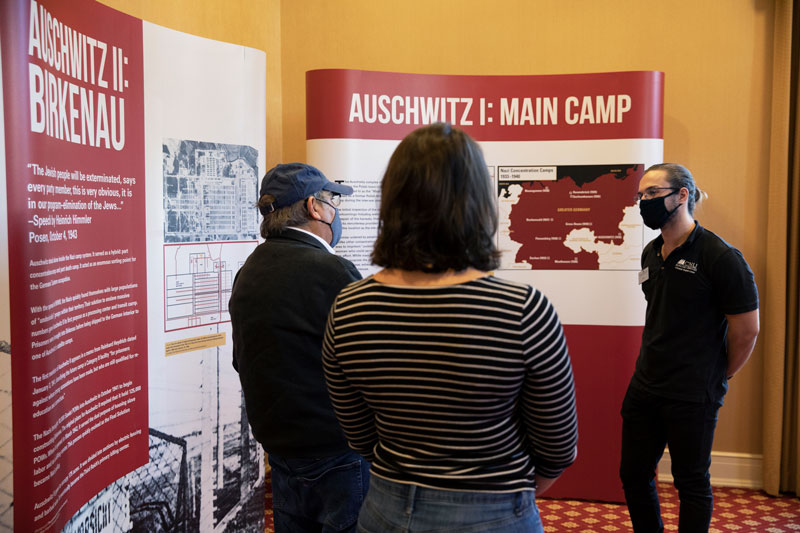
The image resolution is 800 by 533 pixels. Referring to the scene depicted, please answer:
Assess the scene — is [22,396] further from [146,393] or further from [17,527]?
[146,393]

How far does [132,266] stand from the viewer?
233 cm

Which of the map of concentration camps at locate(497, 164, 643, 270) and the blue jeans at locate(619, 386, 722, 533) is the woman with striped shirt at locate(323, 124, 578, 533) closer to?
the blue jeans at locate(619, 386, 722, 533)

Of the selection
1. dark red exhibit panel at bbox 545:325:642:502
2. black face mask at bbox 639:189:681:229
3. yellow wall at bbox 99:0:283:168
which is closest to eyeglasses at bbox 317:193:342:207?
black face mask at bbox 639:189:681:229

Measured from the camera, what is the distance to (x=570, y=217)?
12.0 ft

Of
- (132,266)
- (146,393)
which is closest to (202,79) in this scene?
A: (132,266)

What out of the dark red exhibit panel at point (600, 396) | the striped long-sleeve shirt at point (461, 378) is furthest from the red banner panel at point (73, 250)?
the dark red exhibit panel at point (600, 396)

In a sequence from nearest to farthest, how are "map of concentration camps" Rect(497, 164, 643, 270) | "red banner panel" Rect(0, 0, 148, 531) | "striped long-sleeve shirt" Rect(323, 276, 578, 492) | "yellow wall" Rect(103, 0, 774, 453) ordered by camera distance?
1. "striped long-sleeve shirt" Rect(323, 276, 578, 492)
2. "red banner panel" Rect(0, 0, 148, 531)
3. "map of concentration camps" Rect(497, 164, 643, 270)
4. "yellow wall" Rect(103, 0, 774, 453)

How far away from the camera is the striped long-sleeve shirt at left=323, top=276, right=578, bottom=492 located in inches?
43.7

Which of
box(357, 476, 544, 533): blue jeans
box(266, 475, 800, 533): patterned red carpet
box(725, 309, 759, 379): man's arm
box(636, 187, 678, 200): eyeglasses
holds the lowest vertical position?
box(266, 475, 800, 533): patterned red carpet

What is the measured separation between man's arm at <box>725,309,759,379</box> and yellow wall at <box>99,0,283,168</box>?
110 inches

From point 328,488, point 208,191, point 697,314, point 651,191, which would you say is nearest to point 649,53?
point 651,191

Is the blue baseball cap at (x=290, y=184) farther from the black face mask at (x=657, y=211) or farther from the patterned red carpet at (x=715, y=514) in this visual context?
the patterned red carpet at (x=715, y=514)

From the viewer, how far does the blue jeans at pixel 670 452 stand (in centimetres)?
254

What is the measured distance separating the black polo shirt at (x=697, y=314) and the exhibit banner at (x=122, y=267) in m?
1.70
